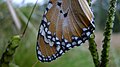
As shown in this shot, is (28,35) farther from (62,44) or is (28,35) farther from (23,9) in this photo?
(62,44)

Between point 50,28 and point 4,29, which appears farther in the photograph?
point 4,29

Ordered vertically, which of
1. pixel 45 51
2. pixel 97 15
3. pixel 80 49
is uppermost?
pixel 45 51

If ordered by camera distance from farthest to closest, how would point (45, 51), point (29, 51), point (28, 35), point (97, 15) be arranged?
point (97, 15) → point (28, 35) → point (29, 51) → point (45, 51)

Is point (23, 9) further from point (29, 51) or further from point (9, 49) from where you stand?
point (9, 49)

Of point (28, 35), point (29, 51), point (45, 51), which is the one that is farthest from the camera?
point (28, 35)

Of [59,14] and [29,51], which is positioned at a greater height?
[59,14]

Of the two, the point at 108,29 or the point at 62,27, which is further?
the point at 62,27

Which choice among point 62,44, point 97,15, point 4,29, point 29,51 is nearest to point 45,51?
point 62,44
